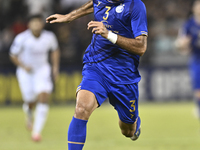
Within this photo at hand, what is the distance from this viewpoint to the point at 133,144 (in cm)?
801

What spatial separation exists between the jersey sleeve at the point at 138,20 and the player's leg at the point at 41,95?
170 inches

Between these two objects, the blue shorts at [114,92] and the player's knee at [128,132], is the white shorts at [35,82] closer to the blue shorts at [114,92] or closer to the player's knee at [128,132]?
the player's knee at [128,132]

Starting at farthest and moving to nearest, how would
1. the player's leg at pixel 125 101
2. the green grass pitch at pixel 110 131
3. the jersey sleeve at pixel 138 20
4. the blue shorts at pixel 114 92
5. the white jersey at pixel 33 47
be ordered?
the white jersey at pixel 33 47 → the green grass pitch at pixel 110 131 → the player's leg at pixel 125 101 → the blue shorts at pixel 114 92 → the jersey sleeve at pixel 138 20

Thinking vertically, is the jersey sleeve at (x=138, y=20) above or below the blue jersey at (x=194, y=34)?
above

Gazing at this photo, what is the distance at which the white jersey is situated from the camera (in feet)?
31.4

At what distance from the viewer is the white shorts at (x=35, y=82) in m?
9.25

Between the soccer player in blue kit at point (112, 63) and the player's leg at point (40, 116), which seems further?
the player's leg at point (40, 116)

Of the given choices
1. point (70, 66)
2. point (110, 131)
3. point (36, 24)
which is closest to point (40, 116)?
point (110, 131)

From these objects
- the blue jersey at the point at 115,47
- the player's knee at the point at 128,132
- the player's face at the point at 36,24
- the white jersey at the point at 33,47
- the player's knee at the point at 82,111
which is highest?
the blue jersey at the point at 115,47

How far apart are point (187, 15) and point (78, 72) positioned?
657 centimetres

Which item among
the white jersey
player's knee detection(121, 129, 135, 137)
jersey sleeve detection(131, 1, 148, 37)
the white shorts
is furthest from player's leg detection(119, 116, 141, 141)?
the white jersey

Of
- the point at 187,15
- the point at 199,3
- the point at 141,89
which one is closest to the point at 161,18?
the point at 187,15

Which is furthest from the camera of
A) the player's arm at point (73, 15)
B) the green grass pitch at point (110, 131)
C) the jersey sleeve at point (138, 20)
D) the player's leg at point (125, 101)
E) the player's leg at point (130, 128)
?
the green grass pitch at point (110, 131)

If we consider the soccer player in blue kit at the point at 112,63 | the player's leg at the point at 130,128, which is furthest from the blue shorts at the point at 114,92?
the player's leg at the point at 130,128
